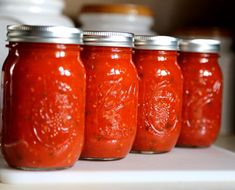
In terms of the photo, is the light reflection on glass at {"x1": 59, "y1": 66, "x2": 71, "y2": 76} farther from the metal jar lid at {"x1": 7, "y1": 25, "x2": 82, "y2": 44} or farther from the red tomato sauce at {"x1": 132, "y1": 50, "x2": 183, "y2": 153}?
the red tomato sauce at {"x1": 132, "y1": 50, "x2": 183, "y2": 153}

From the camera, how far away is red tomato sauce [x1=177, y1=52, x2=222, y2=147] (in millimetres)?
1071

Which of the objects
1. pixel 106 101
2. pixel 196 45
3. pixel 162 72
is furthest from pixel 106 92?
pixel 196 45

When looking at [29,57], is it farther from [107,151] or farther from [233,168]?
[233,168]

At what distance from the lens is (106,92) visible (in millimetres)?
911

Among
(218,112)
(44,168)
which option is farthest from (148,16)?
(44,168)

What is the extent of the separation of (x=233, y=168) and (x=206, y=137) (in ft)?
0.54

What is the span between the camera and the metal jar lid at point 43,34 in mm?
817

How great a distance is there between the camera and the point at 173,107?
39.6 inches

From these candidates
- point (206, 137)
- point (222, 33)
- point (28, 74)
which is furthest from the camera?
point (222, 33)

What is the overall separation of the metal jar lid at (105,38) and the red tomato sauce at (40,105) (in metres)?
0.07

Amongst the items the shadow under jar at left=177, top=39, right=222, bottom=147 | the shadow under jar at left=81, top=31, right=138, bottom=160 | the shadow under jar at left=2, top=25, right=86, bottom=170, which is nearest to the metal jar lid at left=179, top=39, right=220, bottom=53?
the shadow under jar at left=177, top=39, right=222, bottom=147

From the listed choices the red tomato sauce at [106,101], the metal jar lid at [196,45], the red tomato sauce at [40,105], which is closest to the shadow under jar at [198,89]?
the metal jar lid at [196,45]

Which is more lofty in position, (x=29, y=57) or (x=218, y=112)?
(x=29, y=57)

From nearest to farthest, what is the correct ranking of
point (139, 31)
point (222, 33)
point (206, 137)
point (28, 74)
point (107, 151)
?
point (28, 74) < point (107, 151) < point (206, 137) < point (139, 31) < point (222, 33)
